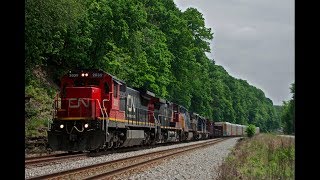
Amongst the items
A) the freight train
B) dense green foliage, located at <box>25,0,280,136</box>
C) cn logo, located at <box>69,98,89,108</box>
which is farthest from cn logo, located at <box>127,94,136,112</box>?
dense green foliage, located at <box>25,0,280,136</box>

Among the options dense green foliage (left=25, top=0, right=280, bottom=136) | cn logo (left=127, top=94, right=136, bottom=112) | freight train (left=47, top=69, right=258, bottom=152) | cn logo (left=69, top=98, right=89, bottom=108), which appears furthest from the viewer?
dense green foliage (left=25, top=0, right=280, bottom=136)

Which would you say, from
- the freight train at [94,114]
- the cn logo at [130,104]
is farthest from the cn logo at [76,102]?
the cn logo at [130,104]

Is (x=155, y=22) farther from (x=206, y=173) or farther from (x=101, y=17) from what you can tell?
(x=206, y=173)

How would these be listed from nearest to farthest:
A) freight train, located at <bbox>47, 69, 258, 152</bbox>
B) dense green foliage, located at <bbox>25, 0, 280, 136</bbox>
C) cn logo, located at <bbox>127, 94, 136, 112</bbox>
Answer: freight train, located at <bbox>47, 69, 258, 152</bbox>, cn logo, located at <bbox>127, 94, 136, 112</bbox>, dense green foliage, located at <bbox>25, 0, 280, 136</bbox>

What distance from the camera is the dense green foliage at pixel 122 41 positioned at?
1032 inches

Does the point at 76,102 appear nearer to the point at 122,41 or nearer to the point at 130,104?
the point at 130,104

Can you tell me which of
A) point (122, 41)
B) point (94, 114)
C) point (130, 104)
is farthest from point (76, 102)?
point (122, 41)

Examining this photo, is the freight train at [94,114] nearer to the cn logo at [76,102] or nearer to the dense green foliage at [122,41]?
the cn logo at [76,102]

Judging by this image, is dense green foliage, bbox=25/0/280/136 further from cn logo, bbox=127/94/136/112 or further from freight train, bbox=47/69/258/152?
cn logo, bbox=127/94/136/112

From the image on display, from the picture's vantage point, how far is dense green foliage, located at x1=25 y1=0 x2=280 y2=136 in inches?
1032

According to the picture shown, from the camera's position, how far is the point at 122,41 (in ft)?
115

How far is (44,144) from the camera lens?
22953 millimetres
